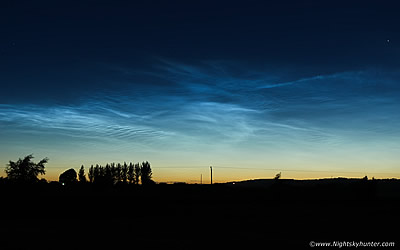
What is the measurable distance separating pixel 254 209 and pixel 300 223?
1099 centimetres

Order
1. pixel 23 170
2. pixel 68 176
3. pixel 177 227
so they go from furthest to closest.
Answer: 1. pixel 68 176
2. pixel 23 170
3. pixel 177 227

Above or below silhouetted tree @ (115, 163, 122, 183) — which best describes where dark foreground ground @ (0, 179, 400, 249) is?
below

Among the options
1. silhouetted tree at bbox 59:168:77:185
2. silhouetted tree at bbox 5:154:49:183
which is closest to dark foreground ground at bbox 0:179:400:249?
silhouetted tree at bbox 5:154:49:183

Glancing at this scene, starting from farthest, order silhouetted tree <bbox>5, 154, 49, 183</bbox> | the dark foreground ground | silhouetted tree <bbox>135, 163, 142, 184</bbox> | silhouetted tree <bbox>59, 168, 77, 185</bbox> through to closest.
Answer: silhouetted tree <bbox>135, 163, 142, 184</bbox> → silhouetted tree <bbox>59, 168, 77, 185</bbox> → silhouetted tree <bbox>5, 154, 49, 183</bbox> → the dark foreground ground

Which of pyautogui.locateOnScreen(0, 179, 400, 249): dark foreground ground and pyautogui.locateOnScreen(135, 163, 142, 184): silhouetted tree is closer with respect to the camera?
pyautogui.locateOnScreen(0, 179, 400, 249): dark foreground ground

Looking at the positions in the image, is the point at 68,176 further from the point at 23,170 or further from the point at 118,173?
the point at 23,170

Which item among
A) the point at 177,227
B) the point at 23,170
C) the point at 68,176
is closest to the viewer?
the point at 177,227

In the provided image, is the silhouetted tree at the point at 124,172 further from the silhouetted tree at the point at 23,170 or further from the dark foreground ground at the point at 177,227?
the dark foreground ground at the point at 177,227

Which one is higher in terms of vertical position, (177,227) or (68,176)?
(68,176)

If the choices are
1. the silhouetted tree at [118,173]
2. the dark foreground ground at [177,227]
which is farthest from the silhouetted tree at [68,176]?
the dark foreground ground at [177,227]

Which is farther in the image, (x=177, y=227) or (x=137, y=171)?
(x=137, y=171)

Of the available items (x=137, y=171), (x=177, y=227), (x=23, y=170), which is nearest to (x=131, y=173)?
(x=137, y=171)

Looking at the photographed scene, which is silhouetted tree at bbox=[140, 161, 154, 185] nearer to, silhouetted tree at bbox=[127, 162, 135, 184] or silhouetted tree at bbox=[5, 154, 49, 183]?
silhouetted tree at bbox=[127, 162, 135, 184]

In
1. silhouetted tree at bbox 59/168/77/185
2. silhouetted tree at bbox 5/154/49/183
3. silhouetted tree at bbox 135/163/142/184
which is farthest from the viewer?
silhouetted tree at bbox 135/163/142/184
